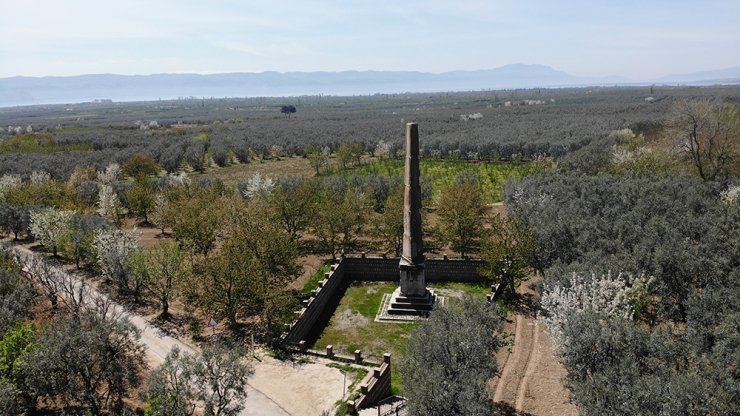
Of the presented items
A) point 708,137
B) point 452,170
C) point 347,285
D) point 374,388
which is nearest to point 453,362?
point 374,388

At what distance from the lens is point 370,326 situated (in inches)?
1291

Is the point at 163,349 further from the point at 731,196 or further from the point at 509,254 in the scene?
the point at 731,196

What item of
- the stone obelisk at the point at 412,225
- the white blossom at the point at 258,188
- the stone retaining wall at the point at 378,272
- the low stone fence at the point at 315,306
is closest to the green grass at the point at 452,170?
the white blossom at the point at 258,188

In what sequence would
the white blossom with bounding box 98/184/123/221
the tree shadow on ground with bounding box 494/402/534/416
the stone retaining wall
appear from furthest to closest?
the white blossom with bounding box 98/184/123/221, the stone retaining wall, the tree shadow on ground with bounding box 494/402/534/416

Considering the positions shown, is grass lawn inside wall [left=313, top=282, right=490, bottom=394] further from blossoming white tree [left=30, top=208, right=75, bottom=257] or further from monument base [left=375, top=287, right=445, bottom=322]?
blossoming white tree [left=30, top=208, right=75, bottom=257]

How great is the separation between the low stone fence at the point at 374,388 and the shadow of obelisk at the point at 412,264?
8.25 meters

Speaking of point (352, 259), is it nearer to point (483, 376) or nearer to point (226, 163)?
point (483, 376)

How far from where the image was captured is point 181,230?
4172 cm

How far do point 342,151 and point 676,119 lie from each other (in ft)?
199

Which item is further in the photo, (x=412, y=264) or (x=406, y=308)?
(x=406, y=308)

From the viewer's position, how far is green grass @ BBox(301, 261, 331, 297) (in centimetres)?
3799

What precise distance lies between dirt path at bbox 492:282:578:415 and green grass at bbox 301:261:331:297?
1552cm

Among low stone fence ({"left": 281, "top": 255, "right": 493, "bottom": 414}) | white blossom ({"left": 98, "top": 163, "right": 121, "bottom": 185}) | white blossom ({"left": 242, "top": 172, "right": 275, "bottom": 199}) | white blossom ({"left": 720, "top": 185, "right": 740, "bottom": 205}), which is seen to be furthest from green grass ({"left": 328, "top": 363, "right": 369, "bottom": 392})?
white blossom ({"left": 98, "top": 163, "right": 121, "bottom": 185})

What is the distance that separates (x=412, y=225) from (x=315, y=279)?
39.6 ft
